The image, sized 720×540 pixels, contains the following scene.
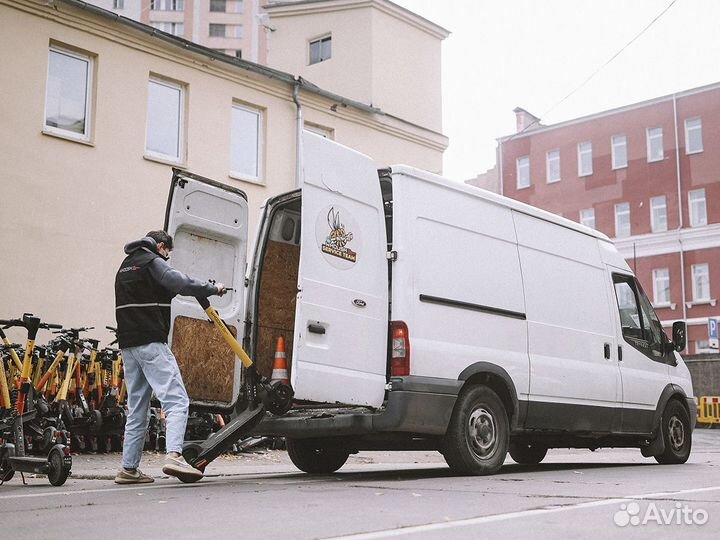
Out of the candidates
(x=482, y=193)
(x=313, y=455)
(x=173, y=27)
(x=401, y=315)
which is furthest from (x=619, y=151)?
(x=173, y=27)

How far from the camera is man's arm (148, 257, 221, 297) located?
743cm

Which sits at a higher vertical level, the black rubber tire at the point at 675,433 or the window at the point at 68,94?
the window at the point at 68,94

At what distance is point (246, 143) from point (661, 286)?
29.3 metres

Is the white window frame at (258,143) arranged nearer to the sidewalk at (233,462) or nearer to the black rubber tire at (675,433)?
the sidewalk at (233,462)

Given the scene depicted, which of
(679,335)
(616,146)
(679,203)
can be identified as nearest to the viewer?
(679,335)

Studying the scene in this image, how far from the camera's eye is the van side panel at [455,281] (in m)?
8.01

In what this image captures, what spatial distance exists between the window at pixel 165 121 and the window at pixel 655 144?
3141 cm

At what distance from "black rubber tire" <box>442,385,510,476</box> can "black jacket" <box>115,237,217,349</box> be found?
2511 millimetres

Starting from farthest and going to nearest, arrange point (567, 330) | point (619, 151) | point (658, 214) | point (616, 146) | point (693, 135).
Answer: point (616, 146), point (619, 151), point (658, 214), point (693, 135), point (567, 330)

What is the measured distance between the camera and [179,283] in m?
7.45

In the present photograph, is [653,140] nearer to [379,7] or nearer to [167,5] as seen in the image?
[379,7]

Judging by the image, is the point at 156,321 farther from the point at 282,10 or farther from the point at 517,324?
the point at 282,10

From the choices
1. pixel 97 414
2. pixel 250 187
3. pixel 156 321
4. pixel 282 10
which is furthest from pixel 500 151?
pixel 156 321

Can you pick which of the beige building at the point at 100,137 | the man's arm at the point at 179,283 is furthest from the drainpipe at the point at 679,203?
the man's arm at the point at 179,283
